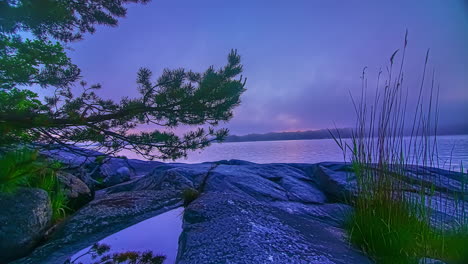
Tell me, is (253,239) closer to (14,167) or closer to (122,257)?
(122,257)

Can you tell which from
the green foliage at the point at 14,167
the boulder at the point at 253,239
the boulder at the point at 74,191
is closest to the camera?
the green foliage at the point at 14,167

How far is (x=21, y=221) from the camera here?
6.10ft

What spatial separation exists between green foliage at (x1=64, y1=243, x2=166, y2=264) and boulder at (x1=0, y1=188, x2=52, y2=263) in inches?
21.7

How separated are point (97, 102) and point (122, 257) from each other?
1527 millimetres

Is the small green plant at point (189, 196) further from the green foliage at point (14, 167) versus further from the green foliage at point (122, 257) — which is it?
the green foliage at point (14, 167)

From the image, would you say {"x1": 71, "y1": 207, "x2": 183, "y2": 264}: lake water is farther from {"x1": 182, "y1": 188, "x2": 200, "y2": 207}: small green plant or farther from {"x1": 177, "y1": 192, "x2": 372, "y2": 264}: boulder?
{"x1": 182, "y1": 188, "x2": 200, "y2": 207}: small green plant

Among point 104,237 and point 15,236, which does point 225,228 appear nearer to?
point 104,237

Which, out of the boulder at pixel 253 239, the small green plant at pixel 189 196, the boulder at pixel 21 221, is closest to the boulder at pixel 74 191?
the boulder at pixel 21 221

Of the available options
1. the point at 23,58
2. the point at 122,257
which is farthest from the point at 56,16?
the point at 122,257

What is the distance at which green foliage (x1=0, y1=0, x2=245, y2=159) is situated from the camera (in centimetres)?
Result: 179

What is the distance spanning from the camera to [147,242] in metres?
1.82

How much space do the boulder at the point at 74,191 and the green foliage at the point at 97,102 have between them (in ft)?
3.92

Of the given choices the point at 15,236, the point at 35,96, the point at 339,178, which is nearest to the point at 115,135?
the point at 35,96

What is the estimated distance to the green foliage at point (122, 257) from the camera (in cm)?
154
